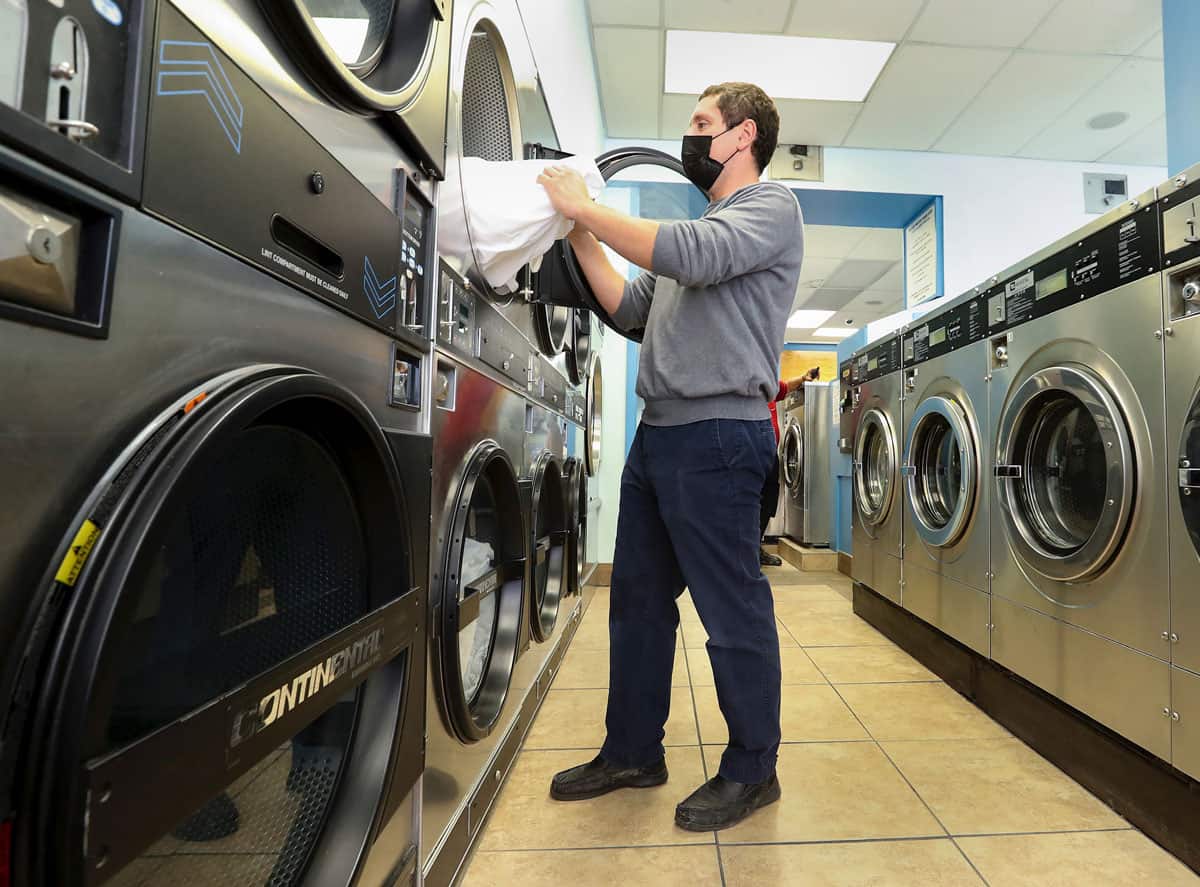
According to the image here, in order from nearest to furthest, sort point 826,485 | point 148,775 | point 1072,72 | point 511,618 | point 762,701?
point 148,775 → point 762,701 → point 511,618 → point 1072,72 → point 826,485

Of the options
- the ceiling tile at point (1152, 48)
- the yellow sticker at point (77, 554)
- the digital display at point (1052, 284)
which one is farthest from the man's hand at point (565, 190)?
the ceiling tile at point (1152, 48)

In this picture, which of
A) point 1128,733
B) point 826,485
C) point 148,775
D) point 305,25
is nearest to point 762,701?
point 1128,733

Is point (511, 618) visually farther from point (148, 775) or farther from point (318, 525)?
point (148, 775)

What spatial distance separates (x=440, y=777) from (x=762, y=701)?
0.60 metres

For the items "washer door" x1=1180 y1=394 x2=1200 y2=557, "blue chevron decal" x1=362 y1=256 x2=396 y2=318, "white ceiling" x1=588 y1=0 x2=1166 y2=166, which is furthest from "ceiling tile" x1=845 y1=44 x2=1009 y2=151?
"blue chevron decal" x1=362 y1=256 x2=396 y2=318

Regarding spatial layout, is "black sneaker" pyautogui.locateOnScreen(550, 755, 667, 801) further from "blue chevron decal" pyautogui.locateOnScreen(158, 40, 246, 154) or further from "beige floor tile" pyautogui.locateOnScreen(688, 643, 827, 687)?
"blue chevron decal" pyautogui.locateOnScreen(158, 40, 246, 154)

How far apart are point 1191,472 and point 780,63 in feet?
9.04

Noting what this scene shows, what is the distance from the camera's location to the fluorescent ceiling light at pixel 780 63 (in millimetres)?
2881

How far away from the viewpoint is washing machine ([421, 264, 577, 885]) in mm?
871

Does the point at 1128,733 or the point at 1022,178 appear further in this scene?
the point at 1022,178

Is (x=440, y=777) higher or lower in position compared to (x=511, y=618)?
lower

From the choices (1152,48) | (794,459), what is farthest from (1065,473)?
(794,459)

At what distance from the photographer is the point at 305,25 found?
1.64ft

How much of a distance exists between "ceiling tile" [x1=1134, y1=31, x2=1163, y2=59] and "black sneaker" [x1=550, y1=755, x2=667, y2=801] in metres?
3.71
